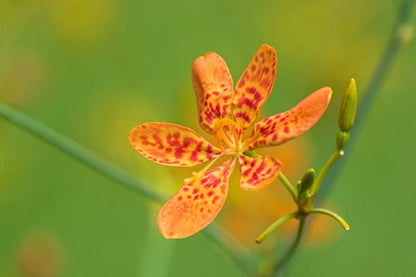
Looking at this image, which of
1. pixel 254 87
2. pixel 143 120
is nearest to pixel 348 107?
pixel 254 87

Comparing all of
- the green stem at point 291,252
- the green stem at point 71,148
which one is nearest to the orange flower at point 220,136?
the green stem at point 291,252

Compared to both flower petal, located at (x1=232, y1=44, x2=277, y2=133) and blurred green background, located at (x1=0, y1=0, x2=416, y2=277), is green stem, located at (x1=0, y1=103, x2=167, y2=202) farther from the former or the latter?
blurred green background, located at (x1=0, y1=0, x2=416, y2=277)

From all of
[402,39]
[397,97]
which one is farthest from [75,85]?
[402,39]

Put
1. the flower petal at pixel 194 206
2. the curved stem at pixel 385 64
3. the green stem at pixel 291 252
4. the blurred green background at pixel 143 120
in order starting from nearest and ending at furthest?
the flower petal at pixel 194 206 < the green stem at pixel 291 252 < the curved stem at pixel 385 64 < the blurred green background at pixel 143 120

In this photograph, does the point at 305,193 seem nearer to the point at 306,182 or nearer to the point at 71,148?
the point at 306,182

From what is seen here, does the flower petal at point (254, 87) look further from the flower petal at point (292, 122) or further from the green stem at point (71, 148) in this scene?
the green stem at point (71, 148)

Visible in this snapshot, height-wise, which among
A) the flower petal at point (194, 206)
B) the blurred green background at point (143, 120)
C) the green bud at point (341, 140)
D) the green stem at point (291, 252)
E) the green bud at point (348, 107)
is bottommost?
the blurred green background at point (143, 120)
